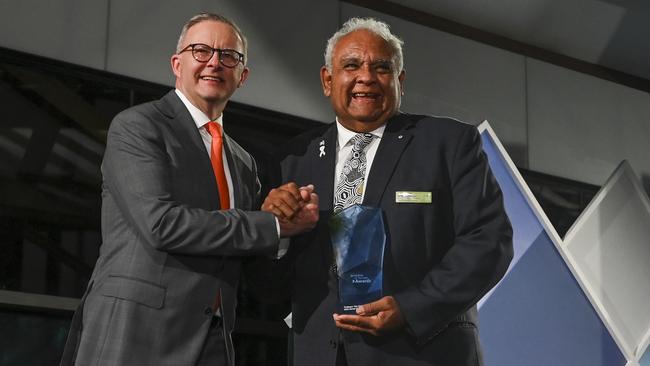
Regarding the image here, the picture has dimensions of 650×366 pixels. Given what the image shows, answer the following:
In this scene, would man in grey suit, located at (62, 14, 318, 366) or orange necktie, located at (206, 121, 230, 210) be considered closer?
man in grey suit, located at (62, 14, 318, 366)

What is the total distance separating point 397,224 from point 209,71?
73 cm

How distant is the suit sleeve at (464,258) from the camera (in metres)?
2.70

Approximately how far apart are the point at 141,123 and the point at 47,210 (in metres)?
2.60

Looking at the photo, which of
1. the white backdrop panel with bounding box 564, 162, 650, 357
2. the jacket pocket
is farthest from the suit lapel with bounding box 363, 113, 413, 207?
the white backdrop panel with bounding box 564, 162, 650, 357

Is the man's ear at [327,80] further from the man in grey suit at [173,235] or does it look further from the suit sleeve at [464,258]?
the suit sleeve at [464,258]

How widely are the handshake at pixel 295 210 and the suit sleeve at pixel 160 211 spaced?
36 millimetres

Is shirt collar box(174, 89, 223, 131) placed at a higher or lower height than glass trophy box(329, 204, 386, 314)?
higher

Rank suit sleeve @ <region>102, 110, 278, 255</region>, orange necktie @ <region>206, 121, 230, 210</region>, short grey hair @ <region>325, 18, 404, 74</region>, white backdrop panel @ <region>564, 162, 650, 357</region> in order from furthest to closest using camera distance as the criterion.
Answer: white backdrop panel @ <region>564, 162, 650, 357</region> → short grey hair @ <region>325, 18, 404, 74</region> → orange necktie @ <region>206, 121, 230, 210</region> → suit sleeve @ <region>102, 110, 278, 255</region>

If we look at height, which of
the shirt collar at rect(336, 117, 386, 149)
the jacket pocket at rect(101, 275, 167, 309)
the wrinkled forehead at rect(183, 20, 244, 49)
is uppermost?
the wrinkled forehead at rect(183, 20, 244, 49)

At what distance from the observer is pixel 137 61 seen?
5.66 m

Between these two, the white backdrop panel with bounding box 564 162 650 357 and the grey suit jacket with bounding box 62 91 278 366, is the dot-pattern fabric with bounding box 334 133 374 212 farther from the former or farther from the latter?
the white backdrop panel with bounding box 564 162 650 357

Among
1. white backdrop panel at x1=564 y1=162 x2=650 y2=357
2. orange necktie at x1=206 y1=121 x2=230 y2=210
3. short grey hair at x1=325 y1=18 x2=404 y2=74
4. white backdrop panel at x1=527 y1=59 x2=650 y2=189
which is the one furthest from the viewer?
white backdrop panel at x1=527 y1=59 x2=650 y2=189

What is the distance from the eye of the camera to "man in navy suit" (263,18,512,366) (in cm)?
273

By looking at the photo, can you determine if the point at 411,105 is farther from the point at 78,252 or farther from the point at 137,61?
the point at 78,252
